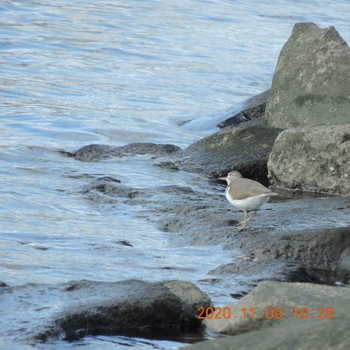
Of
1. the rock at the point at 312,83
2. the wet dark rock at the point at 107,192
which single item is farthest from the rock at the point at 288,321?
the rock at the point at 312,83

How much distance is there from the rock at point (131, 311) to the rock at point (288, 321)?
208 millimetres

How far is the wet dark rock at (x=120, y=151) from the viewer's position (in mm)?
12477

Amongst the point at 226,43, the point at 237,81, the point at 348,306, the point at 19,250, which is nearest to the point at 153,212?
the point at 19,250

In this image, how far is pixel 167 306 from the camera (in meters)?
6.29

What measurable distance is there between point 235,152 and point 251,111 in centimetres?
227

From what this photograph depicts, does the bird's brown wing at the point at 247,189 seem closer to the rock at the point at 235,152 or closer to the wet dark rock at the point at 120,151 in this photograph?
the rock at the point at 235,152

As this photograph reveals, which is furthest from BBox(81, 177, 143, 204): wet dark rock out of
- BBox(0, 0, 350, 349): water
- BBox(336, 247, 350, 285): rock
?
BBox(336, 247, 350, 285): rock

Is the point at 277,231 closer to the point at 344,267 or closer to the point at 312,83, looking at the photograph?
the point at 344,267

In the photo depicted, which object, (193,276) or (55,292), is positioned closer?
(55,292)

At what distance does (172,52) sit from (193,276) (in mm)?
14300

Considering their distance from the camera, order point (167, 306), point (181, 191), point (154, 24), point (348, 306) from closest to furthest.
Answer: point (348, 306), point (167, 306), point (181, 191), point (154, 24)

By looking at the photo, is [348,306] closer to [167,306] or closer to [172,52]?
[167,306]

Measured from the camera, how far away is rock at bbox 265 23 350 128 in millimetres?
11289
